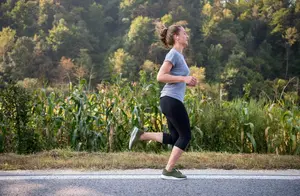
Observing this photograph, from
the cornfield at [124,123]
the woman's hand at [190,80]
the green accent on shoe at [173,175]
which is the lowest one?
the green accent on shoe at [173,175]

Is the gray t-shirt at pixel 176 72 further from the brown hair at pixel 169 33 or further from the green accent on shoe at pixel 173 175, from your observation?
the green accent on shoe at pixel 173 175

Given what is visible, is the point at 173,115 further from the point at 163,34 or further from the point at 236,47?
the point at 236,47

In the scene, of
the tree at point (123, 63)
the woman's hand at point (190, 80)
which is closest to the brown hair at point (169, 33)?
the woman's hand at point (190, 80)

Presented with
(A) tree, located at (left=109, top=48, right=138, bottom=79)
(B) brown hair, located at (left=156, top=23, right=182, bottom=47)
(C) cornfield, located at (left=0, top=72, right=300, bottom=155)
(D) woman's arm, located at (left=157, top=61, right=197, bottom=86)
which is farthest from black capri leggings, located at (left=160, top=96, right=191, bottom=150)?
(A) tree, located at (left=109, top=48, right=138, bottom=79)

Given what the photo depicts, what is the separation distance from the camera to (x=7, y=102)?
519 cm

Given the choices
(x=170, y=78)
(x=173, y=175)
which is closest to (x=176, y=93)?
(x=170, y=78)

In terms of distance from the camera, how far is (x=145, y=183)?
130 inches

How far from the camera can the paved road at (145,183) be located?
3.08 metres

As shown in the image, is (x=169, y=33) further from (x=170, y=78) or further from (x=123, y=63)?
(x=123, y=63)

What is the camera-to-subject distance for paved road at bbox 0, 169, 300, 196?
10.1ft

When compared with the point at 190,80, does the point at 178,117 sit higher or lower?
lower

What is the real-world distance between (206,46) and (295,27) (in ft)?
52.8

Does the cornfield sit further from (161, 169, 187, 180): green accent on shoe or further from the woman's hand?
the woman's hand

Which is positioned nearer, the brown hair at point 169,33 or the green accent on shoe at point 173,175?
the green accent on shoe at point 173,175
